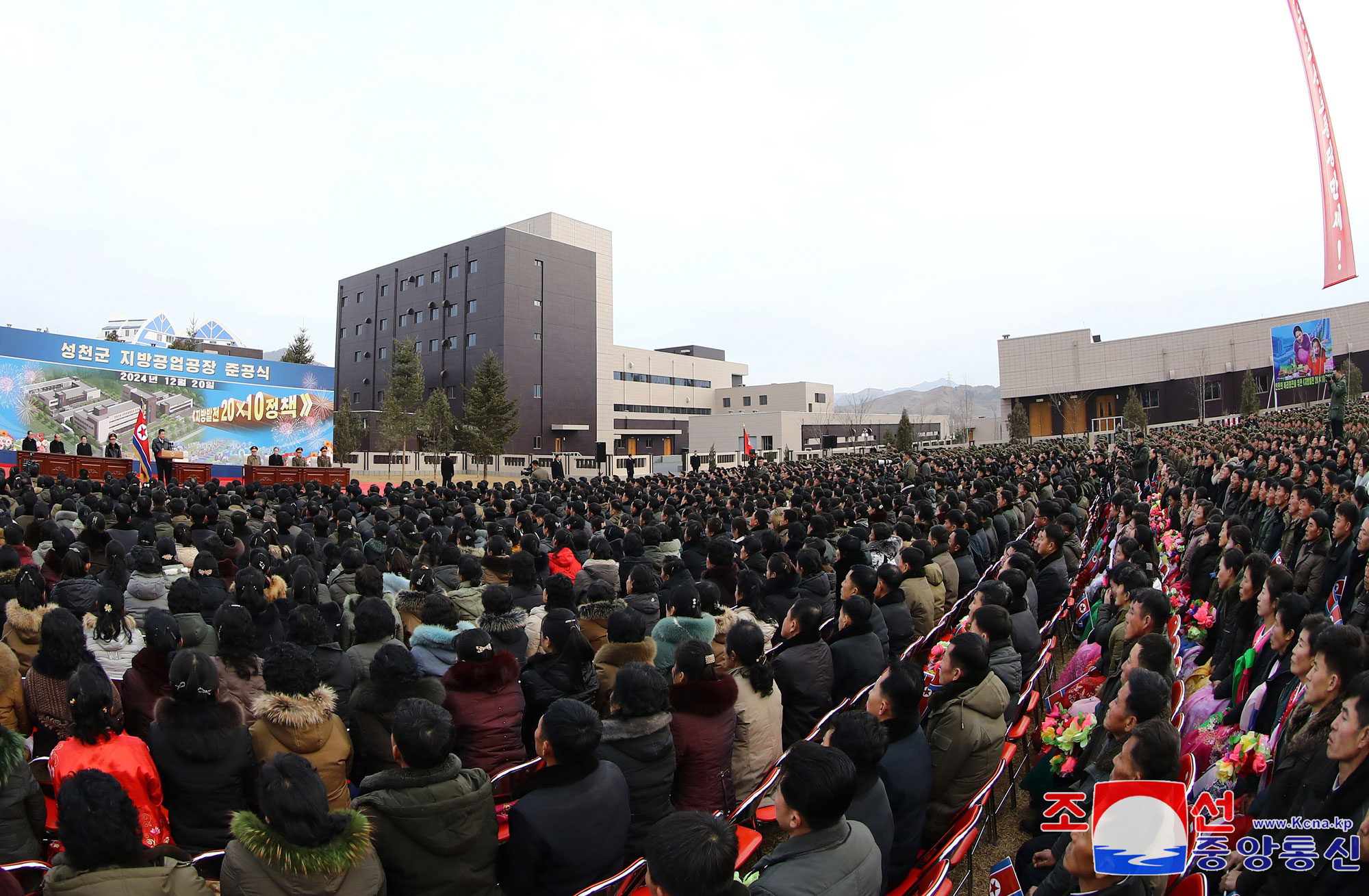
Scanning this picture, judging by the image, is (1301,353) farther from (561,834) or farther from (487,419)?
(561,834)

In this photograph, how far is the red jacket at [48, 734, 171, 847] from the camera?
9.21ft

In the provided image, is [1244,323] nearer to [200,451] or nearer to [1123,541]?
[1123,541]

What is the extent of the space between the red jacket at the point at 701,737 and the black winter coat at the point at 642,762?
0.82ft

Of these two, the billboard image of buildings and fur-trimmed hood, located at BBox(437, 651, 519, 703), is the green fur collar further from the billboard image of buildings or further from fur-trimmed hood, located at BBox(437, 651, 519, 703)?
the billboard image of buildings

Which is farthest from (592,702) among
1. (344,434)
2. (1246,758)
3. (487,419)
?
(344,434)

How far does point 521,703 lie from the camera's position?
3.79 metres

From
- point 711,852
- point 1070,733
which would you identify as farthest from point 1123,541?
point 711,852

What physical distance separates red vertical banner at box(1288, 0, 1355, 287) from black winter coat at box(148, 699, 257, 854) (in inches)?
388

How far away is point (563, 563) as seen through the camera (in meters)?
7.46

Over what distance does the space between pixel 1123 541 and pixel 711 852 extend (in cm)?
582

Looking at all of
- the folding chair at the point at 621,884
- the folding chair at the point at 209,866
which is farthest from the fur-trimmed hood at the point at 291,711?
the folding chair at the point at 621,884

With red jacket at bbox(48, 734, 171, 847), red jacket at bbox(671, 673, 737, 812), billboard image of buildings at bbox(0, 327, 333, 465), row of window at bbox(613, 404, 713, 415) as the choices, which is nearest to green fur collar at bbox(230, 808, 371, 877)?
red jacket at bbox(48, 734, 171, 847)

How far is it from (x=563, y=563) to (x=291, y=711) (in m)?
4.45

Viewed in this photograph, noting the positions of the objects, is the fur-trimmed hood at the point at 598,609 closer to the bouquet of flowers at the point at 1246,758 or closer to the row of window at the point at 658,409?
the bouquet of flowers at the point at 1246,758
